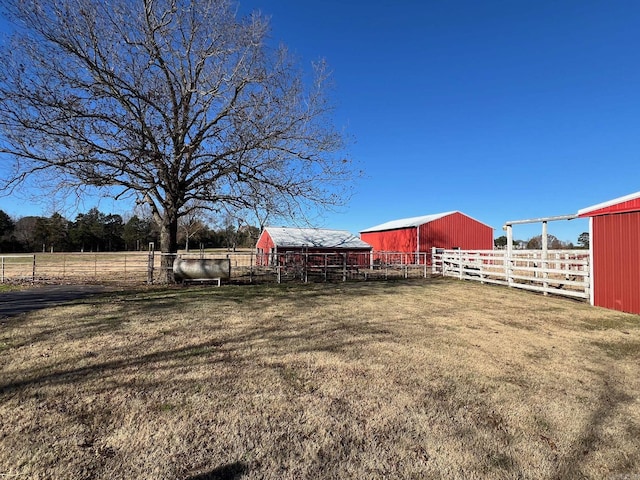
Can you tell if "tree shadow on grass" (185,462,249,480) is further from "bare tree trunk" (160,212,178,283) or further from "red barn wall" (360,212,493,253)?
"red barn wall" (360,212,493,253)

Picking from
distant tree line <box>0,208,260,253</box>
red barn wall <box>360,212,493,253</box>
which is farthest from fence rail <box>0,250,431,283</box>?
distant tree line <box>0,208,260,253</box>

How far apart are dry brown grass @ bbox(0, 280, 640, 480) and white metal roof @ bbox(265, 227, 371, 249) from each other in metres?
17.1

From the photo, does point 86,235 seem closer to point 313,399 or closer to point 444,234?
point 444,234

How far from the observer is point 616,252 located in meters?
8.95

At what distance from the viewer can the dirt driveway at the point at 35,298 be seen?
7.95 meters

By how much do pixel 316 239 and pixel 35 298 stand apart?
17844 mm

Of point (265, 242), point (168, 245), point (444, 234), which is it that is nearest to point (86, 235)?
point (265, 242)

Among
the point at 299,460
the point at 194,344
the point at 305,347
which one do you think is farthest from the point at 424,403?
the point at 194,344

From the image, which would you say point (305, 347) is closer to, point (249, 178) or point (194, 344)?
point (194, 344)

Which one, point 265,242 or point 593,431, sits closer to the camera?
point 593,431

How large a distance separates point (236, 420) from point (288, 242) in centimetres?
2095

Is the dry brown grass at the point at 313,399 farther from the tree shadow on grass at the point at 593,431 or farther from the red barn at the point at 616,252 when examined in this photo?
the red barn at the point at 616,252

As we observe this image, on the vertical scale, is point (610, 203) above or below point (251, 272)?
above

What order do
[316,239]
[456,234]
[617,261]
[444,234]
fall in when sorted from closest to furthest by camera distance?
[617,261] < [316,239] < [444,234] < [456,234]
